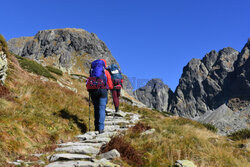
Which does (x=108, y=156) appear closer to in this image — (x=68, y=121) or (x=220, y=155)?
(x=220, y=155)

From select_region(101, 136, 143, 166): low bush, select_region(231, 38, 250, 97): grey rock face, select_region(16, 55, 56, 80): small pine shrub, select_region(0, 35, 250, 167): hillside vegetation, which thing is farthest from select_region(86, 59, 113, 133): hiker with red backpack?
select_region(231, 38, 250, 97): grey rock face

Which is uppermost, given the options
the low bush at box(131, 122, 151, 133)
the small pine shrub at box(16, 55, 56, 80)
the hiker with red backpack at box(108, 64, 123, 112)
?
the small pine shrub at box(16, 55, 56, 80)

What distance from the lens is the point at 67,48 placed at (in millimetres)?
77562

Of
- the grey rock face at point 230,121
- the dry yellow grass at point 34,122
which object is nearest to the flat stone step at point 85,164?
the dry yellow grass at point 34,122

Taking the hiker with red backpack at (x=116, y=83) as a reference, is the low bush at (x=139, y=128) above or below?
below

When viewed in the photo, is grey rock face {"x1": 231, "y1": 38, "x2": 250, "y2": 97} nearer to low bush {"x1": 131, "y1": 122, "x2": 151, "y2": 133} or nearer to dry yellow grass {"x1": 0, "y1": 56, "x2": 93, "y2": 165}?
low bush {"x1": 131, "y1": 122, "x2": 151, "y2": 133}

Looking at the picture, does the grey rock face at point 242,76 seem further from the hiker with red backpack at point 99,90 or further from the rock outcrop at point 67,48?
the hiker with red backpack at point 99,90

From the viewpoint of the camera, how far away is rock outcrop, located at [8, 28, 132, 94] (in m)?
70.8

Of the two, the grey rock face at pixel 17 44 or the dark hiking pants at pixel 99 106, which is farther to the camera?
the grey rock face at pixel 17 44

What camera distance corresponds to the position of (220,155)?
425 cm

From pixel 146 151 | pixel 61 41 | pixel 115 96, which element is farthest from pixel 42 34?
pixel 146 151

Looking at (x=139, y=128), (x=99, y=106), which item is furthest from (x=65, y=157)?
(x=139, y=128)

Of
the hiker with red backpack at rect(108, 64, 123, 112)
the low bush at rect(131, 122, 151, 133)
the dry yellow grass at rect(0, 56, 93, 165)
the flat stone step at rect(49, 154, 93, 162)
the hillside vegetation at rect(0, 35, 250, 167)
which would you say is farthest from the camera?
the hiker with red backpack at rect(108, 64, 123, 112)

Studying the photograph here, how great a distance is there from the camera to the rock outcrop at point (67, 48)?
232 feet
